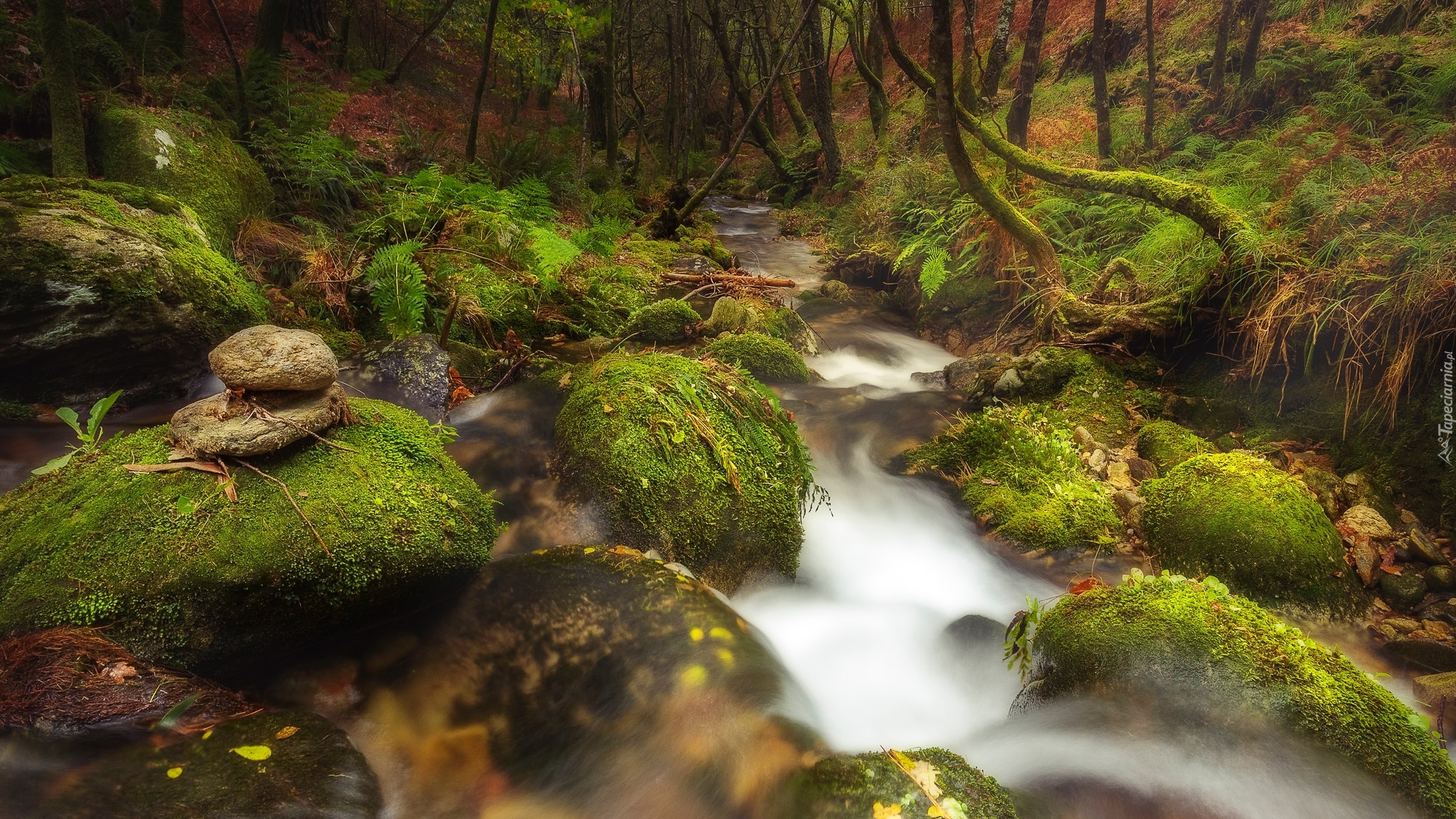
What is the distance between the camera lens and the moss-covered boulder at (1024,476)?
4.43 meters

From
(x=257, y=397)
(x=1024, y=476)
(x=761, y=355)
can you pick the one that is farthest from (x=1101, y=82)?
(x=257, y=397)

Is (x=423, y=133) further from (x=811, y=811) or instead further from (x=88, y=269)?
(x=811, y=811)

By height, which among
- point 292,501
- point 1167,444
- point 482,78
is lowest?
point 1167,444

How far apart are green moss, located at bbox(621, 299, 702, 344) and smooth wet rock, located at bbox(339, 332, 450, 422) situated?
2048 millimetres

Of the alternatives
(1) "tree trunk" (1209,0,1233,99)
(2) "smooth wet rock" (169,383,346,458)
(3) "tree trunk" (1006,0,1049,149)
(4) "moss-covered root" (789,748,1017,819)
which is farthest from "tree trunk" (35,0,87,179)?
(1) "tree trunk" (1209,0,1233,99)

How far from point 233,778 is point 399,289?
13.4ft

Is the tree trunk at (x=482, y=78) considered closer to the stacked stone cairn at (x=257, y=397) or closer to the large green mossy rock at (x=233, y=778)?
the stacked stone cairn at (x=257, y=397)

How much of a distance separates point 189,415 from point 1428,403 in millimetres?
7106

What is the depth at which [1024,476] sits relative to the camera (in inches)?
194

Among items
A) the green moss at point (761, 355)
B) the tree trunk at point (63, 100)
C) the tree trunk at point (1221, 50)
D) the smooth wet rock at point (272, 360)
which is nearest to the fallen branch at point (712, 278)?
the green moss at point (761, 355)

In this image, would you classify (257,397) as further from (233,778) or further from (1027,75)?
(1027,75)

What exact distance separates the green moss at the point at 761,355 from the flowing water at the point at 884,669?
0.23m

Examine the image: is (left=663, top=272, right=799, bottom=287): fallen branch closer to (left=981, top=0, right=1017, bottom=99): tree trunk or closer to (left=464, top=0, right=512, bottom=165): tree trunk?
(left=464, top=0, right=512, bottom=165): tree trunk

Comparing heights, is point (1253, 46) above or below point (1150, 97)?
above
